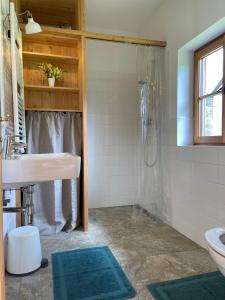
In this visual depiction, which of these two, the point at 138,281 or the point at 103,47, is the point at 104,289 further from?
the point at 103,47

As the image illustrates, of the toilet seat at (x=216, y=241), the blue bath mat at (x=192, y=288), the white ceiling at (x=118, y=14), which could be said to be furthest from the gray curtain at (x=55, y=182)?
the toilet seat at (x=216, y=241)

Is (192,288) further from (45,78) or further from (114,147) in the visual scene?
(45,78)

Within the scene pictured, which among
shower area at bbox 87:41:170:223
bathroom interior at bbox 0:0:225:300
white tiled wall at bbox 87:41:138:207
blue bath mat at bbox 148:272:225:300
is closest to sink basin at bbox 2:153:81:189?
bathroom interior at bbox 0:0:225:300

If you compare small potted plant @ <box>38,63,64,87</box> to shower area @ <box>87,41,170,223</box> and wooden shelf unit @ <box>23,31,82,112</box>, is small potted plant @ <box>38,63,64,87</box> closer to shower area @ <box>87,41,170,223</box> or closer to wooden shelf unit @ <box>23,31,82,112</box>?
wooden shelf unit @ <box>23,31,82,112</box>

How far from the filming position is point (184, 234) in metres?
2.41

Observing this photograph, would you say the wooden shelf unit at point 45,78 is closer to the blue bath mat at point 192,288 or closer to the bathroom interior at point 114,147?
the bathroom interior at point 114,147

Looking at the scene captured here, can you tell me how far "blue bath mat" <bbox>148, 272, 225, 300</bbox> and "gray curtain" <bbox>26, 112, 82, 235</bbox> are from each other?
127 cm

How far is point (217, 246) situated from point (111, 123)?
8.34ft

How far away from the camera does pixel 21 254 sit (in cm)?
173

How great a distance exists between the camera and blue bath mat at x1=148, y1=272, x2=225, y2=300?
1.46 meters

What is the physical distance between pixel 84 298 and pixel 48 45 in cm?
265

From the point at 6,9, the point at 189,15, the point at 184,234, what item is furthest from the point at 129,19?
the point at 184,234

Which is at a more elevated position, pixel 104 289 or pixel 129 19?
pixel 129 19

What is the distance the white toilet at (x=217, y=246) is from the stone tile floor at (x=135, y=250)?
0.58 m
